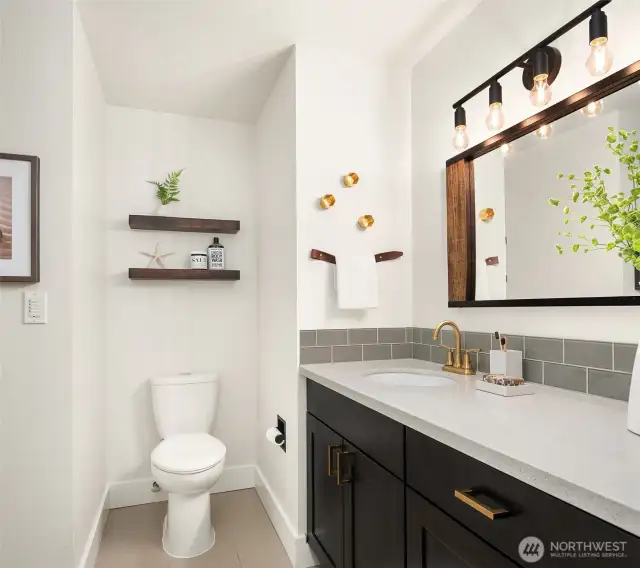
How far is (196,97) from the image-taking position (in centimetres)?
269

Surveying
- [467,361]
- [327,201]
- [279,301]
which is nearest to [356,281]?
[327,201]

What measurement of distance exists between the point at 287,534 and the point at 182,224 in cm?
176

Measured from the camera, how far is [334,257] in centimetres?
216

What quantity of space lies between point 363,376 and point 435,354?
0.46m

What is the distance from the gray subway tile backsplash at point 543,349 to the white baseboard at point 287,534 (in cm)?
130

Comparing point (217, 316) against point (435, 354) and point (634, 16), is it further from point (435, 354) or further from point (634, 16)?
point (634, 16)

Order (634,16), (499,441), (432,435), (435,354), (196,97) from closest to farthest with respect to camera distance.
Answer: (499,441) < (432,435) < (634,16) < (435,354) < (196,97)

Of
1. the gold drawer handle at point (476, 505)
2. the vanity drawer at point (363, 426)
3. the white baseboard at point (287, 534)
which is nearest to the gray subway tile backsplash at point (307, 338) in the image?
the vanity drawer at point (363, 426)

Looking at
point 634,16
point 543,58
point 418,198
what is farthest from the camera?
point 418,198

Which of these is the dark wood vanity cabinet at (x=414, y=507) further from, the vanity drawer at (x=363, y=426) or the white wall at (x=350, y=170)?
the white wall at (x=350, y=170)

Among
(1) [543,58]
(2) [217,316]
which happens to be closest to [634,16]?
(1) [543,58]

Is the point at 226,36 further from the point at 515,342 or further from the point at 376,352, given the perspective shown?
the point at 515,342

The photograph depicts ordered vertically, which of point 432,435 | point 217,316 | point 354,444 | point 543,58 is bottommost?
point 354,444

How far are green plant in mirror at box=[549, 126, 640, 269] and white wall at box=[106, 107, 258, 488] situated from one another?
1992mm
